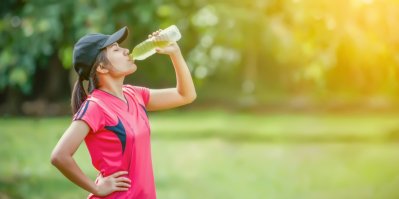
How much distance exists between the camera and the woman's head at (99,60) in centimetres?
449

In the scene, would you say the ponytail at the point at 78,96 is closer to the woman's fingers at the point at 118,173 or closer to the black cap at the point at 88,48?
the black cap at the point at 88,48

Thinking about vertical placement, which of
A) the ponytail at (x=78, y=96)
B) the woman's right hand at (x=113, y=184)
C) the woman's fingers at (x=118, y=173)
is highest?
the ponytail at (x=78, y=96)

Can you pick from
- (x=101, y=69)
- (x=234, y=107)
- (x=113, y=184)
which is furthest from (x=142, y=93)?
(x=234, y=107)

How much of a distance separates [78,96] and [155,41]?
0.45 m

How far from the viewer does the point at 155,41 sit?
457 cm

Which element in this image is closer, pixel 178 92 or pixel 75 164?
pixel 75 164

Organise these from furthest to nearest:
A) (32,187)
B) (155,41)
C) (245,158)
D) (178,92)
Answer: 1. (245,158)
2. (32,187)
3. (178,92)
4. (155,41)

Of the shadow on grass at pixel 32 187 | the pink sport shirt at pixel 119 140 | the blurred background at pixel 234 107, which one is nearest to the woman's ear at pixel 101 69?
the pink sport shirt at pixel 119 140

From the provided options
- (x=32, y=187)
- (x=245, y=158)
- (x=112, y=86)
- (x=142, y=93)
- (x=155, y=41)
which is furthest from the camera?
(x=245, y=158)

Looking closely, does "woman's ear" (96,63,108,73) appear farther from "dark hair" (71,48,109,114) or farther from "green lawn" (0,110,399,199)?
"green lawn" (0,110,399,199)

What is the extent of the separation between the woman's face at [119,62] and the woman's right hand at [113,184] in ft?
1.57

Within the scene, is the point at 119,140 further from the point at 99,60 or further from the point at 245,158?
the point at 245,158

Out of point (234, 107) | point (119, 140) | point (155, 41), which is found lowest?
point (119, 140)

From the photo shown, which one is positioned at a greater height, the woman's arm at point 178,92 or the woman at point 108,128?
the woman's arm at point 178,92
